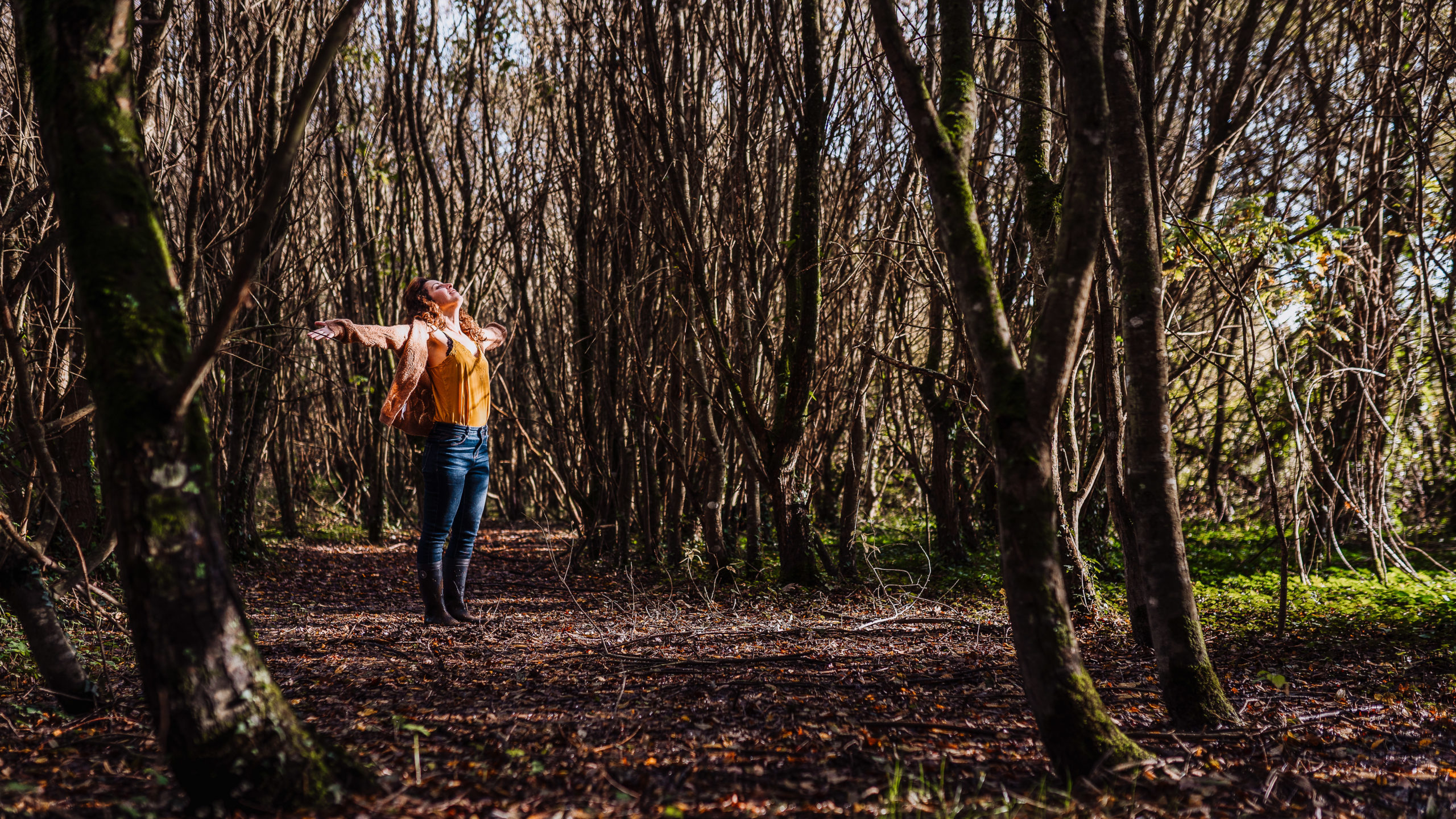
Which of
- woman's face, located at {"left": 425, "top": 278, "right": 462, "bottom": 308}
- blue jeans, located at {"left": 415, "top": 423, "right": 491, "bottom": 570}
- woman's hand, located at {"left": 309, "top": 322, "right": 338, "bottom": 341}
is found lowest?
blue jeans, located at {"left": 415, "top": 423, "right": 491, "bottom": 570}

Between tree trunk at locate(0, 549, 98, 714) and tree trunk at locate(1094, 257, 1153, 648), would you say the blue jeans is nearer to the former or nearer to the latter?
tree trunk at locate(0, 549, 98, 714)

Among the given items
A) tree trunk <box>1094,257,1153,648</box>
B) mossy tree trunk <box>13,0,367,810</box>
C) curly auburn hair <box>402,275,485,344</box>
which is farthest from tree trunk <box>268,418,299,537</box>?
tree trunk <box>1094,257,1153,648</box>

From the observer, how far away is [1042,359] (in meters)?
1.91

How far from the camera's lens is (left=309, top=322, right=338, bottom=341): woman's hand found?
2.96 m

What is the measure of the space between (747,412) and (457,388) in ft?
5.32

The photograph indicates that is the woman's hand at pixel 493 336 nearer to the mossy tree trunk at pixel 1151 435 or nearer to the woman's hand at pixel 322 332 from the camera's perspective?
the woman's hand at pixel 322 332

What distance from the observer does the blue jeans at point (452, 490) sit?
368 centimetres

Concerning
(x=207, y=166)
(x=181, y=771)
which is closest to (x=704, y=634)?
(x=181, y=771)

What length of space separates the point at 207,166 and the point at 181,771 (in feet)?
16.6

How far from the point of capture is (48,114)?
1.61 metres

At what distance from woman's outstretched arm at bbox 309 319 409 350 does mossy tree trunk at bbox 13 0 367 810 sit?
1.33m

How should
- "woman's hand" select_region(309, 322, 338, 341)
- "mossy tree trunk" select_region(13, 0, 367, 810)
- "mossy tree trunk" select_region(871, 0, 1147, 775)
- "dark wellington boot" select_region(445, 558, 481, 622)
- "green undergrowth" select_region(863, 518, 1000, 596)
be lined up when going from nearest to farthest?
1. "mossy tree trunk" select_region(13, 0, 367, 810)
2. "mossy tree trunk" select_region(871, 0, 1147, 775)
3. "woman's hand" select_region(309, 322, 338, 341)
4. "dark wellington boot" select_region(445, 558, 481, 622)
5. "green undergrowth" select_region(863, 518, 1000, 596)

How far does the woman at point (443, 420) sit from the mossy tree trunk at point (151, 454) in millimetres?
1918

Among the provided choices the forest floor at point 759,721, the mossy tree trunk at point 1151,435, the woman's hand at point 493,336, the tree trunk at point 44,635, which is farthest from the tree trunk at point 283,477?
the mossy tree trunk at point 1151,435
